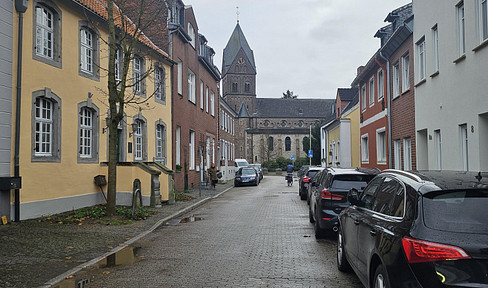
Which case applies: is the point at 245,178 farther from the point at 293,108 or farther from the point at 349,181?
the point at 293,108

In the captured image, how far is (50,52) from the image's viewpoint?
13.1 m

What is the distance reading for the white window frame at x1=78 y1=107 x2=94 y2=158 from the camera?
582 inches

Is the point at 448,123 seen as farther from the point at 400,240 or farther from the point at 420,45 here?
the point at 400,240

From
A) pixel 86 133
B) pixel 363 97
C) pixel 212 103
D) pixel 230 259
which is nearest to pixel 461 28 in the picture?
pixel 230 259

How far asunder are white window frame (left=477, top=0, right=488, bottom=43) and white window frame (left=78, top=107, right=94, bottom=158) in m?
11.5

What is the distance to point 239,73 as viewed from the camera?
9619 cm

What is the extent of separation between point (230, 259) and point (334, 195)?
2.98 m

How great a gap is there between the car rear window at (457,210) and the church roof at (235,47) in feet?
302

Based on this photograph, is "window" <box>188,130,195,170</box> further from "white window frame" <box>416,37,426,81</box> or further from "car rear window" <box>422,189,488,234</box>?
"car rear window" <box>422,189,488,234</box>

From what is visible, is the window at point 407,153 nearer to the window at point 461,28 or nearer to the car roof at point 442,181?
the window at point 461,28

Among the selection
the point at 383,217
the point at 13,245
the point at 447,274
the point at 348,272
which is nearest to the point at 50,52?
the point at 13,245

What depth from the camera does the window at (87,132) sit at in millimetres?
14641

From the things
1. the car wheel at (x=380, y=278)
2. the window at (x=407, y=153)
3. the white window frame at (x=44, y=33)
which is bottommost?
the car wheel at (x=380, y=278)

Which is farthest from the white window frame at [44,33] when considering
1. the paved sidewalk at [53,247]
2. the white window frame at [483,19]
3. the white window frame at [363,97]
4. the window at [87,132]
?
the white window frame at [363,97]
